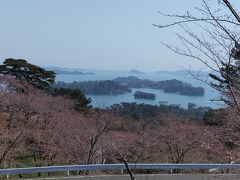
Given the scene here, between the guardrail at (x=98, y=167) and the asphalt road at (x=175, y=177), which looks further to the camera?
the asphalt road at (x=175, y=177)

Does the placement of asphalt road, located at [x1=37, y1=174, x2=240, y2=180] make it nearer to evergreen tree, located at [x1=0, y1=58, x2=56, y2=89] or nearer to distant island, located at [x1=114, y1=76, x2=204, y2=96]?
distant island, located at [x1=114, y1=76, x2=204, y2=96]

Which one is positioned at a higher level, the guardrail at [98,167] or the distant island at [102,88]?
the distant island at [102,88]

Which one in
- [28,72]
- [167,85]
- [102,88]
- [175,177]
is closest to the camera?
[175,177]

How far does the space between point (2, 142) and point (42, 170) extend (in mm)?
6880

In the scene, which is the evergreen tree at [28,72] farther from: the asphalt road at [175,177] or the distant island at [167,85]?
the asphalt road at [175,177]

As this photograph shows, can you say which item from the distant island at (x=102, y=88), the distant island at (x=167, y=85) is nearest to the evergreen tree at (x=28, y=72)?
the distant island at (x=167, y=85)

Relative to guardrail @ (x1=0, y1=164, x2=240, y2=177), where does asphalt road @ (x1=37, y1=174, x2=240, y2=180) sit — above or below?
below

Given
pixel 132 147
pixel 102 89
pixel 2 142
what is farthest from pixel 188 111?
pixel 102 89

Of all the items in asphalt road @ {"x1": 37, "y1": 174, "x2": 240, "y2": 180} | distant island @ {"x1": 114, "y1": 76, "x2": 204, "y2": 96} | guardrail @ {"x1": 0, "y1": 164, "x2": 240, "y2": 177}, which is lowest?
asphalt road @ {"x1": 37, "y1": 174, "x2": 240, "y2": 180}

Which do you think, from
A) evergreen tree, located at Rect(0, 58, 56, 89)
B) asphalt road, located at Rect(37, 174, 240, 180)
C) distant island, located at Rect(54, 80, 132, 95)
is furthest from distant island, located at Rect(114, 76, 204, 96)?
evergreen tree, located at Rect(0, 58, 56, 89)

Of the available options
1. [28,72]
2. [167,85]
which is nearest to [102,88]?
[28,72]

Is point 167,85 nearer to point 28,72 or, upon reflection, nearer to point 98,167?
point 98,167

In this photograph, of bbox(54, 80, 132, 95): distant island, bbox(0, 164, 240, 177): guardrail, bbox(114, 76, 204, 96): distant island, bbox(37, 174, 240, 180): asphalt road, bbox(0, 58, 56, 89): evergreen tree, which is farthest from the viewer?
bbox(54, 80, 132, 95): distant island

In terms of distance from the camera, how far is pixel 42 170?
55.3 ft
